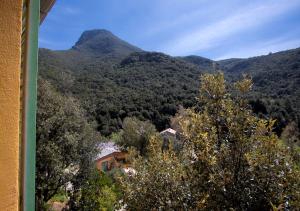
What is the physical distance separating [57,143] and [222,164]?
32.1 feet

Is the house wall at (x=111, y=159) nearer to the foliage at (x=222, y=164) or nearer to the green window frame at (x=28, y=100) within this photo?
the foliage at (x=222, y=164)

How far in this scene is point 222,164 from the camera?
4801mm

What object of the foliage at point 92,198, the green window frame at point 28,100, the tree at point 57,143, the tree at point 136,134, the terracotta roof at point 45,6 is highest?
the terracotta roof at point 45,6

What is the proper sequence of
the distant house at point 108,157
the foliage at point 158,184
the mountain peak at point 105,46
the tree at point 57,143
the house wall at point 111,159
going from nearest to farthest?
1. the foliage at point 158,184
2. the tree at point 57,143
3. the house wall at point 111,159
4. the distant house at point 108,157
5. the mountain peak at point 105,46

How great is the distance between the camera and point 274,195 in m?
4.29

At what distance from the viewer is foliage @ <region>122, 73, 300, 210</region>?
4.39 m

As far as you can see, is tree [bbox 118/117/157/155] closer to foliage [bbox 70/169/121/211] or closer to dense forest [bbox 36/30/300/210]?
dense forest [bbox 36/30/300/210]

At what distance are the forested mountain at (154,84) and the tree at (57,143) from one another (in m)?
20.6

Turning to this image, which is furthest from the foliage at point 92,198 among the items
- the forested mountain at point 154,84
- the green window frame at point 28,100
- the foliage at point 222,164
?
the forested mountain at point 154,84

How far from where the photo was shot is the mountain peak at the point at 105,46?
102 meters

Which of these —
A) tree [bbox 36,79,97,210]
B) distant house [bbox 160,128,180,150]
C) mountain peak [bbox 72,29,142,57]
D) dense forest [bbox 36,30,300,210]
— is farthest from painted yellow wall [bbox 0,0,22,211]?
mountain peak [bbox 72,29,142,57]

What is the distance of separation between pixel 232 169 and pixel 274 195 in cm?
64

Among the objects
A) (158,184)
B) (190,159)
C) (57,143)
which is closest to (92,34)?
(57,143)

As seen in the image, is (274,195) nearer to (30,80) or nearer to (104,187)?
(30,80)
